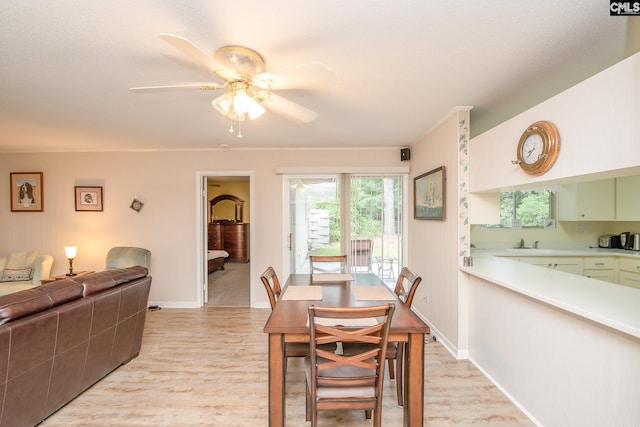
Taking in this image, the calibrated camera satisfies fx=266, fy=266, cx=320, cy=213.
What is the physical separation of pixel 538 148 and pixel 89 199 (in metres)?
5.32

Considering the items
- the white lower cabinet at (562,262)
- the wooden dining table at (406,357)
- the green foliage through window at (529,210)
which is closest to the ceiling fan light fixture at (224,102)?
the wooden dining table at (406,357)

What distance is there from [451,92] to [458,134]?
0.49 metres

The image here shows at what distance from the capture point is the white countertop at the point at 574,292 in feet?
4.16

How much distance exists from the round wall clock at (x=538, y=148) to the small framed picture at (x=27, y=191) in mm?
5912

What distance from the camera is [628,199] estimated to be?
304 centimetres

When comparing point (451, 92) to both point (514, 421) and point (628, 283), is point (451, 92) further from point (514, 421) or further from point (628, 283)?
point (628, 283)

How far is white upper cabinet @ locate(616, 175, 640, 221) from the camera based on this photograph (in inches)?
117

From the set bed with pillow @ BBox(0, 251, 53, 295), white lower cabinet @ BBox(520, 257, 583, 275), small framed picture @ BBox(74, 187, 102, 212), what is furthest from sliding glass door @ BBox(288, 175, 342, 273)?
bed with pillow @ BBox(0, 251, 53, 295)

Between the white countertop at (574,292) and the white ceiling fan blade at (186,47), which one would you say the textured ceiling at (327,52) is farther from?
the white countertop at (574,292)

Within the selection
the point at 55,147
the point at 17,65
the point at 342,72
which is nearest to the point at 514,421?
the point at 342,72

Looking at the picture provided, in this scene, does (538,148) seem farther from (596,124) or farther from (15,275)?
(15,275)

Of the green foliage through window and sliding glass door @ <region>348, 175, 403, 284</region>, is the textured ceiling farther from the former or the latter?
the green foliage through window

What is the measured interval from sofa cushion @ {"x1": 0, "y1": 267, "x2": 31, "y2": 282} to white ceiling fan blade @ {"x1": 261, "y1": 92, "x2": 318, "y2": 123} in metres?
4.08

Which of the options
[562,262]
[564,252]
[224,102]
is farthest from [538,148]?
[564,252]
